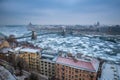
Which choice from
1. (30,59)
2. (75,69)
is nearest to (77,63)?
(75,69)

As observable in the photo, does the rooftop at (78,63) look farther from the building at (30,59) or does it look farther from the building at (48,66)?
the building at (30,59)

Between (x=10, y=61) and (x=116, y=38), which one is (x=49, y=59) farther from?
(x=116, y=38)

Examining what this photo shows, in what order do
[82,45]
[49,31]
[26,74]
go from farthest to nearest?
[49,31], [82,45], [26,74]

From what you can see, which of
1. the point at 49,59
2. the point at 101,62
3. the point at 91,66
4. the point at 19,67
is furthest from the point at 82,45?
the point at 19,67

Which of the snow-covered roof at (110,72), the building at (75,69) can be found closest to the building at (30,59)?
the building at (75,69)

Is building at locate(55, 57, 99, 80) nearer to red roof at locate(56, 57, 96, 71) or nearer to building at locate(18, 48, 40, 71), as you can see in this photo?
red roof at locate(56, 57, 96, 71)

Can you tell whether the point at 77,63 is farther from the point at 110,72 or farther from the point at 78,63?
the point at 110,72
